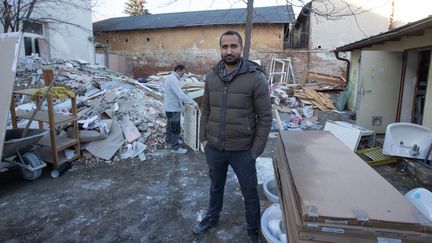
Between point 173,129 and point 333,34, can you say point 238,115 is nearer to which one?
point 173,129

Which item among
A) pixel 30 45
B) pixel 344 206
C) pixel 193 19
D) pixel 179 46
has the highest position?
pixel 193 19

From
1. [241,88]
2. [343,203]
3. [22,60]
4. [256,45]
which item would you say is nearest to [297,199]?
[343,203]

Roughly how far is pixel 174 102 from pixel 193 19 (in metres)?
15.0

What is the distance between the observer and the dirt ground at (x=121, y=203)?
321cm

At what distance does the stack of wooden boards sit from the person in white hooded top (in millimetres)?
3442

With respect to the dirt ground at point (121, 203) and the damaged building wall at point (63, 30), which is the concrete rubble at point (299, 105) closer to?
the dirt ground at point (121, 203)

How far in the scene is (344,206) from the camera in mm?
1796

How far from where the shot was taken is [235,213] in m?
3.61

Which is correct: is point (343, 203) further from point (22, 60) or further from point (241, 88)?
point (22, 60)

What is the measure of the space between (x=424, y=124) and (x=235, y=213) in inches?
165

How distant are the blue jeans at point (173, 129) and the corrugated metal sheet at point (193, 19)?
38.2 feet

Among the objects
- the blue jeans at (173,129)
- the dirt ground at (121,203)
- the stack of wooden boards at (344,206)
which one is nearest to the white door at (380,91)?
the dirt ground at (121,203)

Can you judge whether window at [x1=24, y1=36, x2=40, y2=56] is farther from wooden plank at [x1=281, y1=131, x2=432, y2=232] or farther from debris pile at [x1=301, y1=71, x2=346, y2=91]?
wooden plank at [x1=281, y1=131, x2=432, y2=232]

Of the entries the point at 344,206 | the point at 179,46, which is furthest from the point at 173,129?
the point at 179,46
